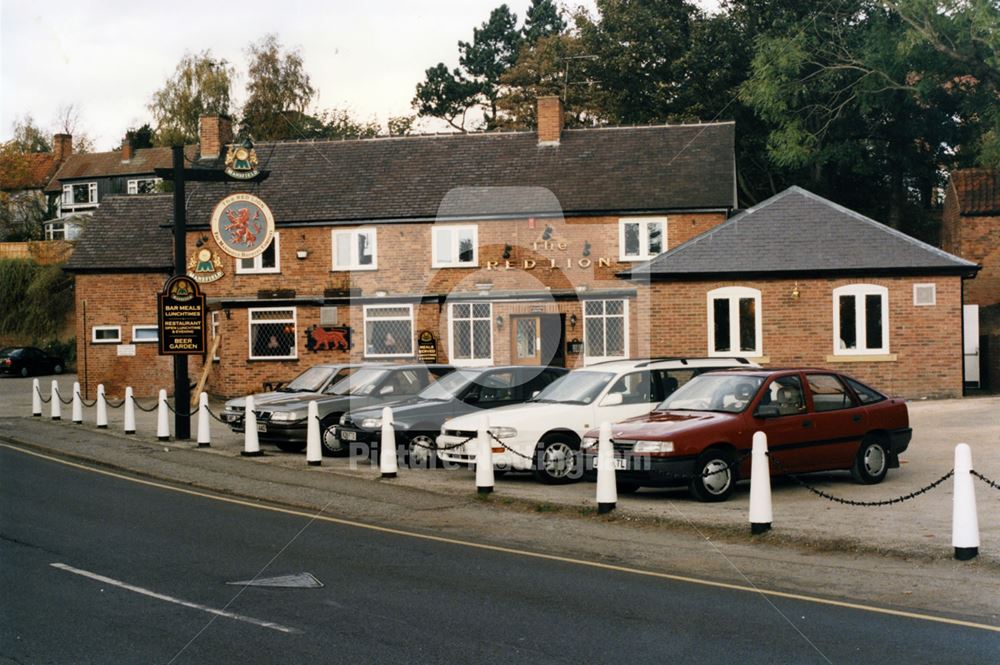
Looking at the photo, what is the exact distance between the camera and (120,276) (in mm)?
39906

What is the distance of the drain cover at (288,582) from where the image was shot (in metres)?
9.73

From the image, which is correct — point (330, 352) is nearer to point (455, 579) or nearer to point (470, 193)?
point (470, 193)

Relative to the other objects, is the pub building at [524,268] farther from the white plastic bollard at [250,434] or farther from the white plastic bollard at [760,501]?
the white plastic bollard at [760,501]

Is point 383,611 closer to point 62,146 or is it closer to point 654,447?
point 654,447

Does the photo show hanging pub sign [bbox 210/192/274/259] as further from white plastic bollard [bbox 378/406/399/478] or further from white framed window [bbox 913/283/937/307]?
white framed window [bbox 913/283/937/307]

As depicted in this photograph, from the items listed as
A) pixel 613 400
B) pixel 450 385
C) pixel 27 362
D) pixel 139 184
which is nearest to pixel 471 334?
pixel 450 385

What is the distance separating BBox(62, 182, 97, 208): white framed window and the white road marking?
8151 cm

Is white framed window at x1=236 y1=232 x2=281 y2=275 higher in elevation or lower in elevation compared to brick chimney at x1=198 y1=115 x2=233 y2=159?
lower

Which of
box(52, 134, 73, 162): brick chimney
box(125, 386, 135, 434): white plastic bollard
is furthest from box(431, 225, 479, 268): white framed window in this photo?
box(52, 134, 73, 162): brick chimney

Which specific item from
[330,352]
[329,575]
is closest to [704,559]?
[329,575]

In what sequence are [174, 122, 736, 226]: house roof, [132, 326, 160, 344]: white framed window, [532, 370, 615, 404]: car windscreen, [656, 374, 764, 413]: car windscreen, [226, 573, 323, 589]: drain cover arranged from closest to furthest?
[226, 573, 323, 589]: drain cover < [656, 374, 764, 413]: car windscreen < [532, 370, 615, 404]: car windscreen < [174, 122, 736, 226]: house roof < [132, 326, 160, 344]: white framed window

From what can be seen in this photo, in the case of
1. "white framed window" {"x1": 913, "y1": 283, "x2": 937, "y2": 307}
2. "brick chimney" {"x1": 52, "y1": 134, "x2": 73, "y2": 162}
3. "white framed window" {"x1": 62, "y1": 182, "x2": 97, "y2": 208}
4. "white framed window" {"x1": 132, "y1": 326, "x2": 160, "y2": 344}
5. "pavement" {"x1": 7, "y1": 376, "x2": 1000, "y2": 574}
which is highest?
"brick chimney" {"x1": 52, "y1": 134, "x2": 73, "y2": 162}

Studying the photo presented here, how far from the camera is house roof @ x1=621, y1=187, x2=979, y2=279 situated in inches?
1135

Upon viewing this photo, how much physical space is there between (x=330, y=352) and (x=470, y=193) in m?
6.98
